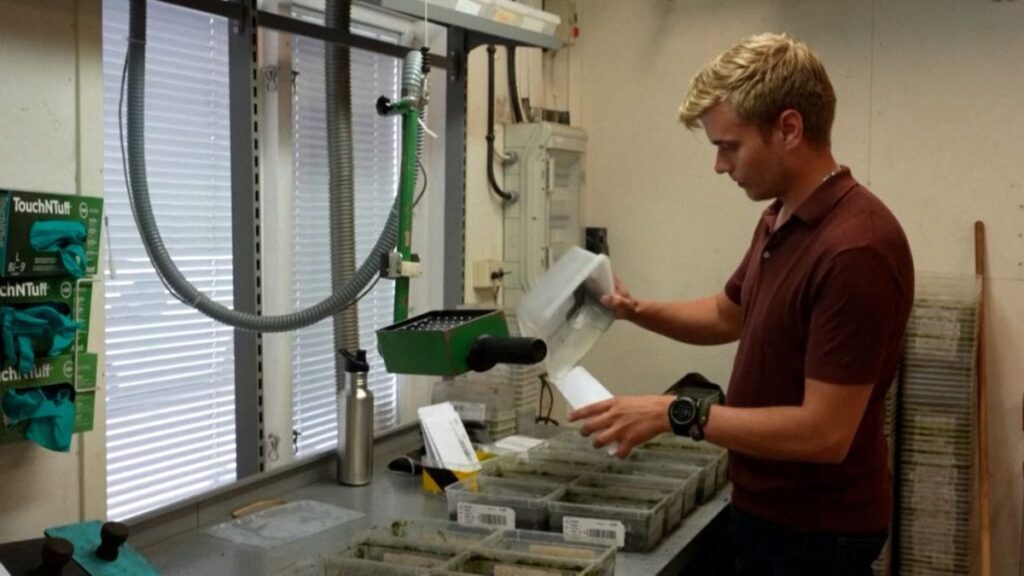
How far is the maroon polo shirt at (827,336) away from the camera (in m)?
1.39

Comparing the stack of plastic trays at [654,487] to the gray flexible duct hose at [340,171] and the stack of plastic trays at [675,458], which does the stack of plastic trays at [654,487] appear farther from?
the gray flexible duct hose at [340,171]

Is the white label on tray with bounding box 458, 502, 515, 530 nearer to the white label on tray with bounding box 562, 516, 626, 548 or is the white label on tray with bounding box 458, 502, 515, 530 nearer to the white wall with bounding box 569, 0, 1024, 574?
the white label on tray with bounding box 562, 516, 626, 548

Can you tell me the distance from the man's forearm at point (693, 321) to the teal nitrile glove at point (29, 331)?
1.17 m

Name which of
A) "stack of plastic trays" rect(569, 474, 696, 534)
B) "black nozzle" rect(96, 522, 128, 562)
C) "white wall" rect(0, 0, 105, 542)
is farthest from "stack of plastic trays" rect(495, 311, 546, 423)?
"black nozzle" rect(96, 522, 128, 562)

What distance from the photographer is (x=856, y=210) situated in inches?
58.5

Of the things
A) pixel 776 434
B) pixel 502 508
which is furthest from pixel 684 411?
pixel 502 508

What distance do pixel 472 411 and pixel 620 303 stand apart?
0.54m

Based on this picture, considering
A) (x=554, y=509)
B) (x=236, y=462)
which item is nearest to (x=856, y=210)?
(x=554, y=509)

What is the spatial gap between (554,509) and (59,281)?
94cm

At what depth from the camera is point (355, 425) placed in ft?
6.50

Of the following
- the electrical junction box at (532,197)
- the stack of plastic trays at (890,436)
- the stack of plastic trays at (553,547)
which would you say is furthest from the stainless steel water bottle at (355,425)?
the stack of plastic trays at (890,436)

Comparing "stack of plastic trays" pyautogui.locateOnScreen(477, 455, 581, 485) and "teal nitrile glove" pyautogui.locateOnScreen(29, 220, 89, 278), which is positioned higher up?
"teal nitrile glove" pyautogui.locateOnScreen(29, 220, 89, 278)

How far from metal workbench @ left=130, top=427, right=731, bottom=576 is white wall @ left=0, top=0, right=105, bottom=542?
0.14m

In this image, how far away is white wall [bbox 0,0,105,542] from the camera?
1.45 m
